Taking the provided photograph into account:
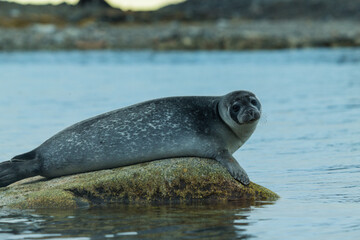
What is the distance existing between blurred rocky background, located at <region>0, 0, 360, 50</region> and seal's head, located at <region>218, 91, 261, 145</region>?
37.7m

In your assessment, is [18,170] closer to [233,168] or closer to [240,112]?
[233,168]

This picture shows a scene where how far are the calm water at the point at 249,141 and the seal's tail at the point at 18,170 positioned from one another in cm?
82

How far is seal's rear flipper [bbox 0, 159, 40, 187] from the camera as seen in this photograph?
7590 millimetres

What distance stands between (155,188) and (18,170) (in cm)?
140

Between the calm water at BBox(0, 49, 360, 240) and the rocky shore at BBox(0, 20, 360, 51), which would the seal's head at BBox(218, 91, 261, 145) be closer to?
the calm water at BBox(0, 49, 360, 240)

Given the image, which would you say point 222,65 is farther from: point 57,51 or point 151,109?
point 151,109

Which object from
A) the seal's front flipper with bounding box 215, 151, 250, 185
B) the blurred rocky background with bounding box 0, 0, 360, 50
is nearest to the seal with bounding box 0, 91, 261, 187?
the seal's front flipper with bounding box 215, 151, 250, 185

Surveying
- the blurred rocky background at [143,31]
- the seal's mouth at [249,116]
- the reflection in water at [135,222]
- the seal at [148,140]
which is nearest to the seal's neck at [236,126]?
the seal at [148,140]

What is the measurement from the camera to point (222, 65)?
32.8 metres

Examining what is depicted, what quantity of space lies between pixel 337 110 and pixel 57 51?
119 ft

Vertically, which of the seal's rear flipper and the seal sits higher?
the seal

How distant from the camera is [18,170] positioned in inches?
299

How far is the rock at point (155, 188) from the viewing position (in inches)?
283

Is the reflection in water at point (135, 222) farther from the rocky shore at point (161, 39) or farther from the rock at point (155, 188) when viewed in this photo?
the rocky shore at point (161, 39)
